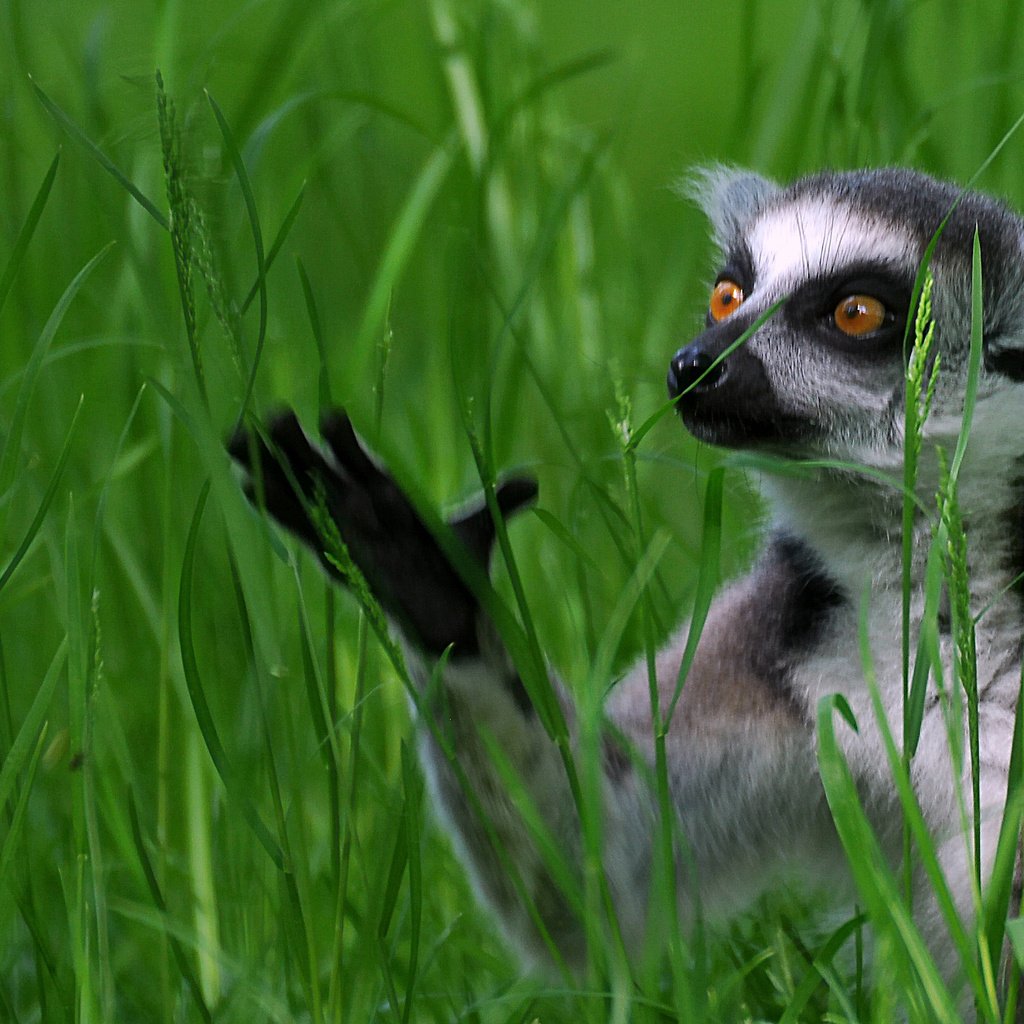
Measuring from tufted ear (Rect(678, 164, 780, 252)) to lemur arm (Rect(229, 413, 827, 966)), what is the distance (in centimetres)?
78

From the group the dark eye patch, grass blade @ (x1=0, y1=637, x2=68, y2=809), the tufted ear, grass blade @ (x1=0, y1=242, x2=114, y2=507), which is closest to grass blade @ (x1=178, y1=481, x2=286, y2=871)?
grass blade @ (x1=0, y1=637, x2=68, y2=809)

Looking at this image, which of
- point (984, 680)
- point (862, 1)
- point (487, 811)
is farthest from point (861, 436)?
point (862, 1)

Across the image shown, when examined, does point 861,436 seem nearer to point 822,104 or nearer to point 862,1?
point 862,1

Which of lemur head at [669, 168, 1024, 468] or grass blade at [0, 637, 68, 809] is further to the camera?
lemur head at [669, 168, 1024, 468]

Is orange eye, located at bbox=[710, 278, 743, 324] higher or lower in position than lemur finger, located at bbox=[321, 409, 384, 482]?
higher

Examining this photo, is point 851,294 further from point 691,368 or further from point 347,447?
point 347,447

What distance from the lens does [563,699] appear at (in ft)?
7.88

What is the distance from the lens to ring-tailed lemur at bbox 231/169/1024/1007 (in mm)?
2148

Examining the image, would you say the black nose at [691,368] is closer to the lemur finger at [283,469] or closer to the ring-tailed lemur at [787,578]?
the ring-tailed lemur at [787,578]

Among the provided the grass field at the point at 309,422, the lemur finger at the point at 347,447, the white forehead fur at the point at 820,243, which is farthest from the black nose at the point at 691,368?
the lemur finger at the point at 347,447

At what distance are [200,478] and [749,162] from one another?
5.40ft

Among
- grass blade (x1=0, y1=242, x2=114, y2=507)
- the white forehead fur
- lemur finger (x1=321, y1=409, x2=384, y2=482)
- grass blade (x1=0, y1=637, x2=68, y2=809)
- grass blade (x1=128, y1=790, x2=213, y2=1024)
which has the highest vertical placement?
the white forehead fur

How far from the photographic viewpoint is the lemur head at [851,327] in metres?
2.21

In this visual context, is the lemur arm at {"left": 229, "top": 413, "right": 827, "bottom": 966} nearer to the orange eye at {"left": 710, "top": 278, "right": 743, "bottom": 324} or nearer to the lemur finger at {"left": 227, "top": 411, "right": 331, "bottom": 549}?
the lemur finger at {"left": 227, "top": 411, "right": 331, "bottom": 549}
